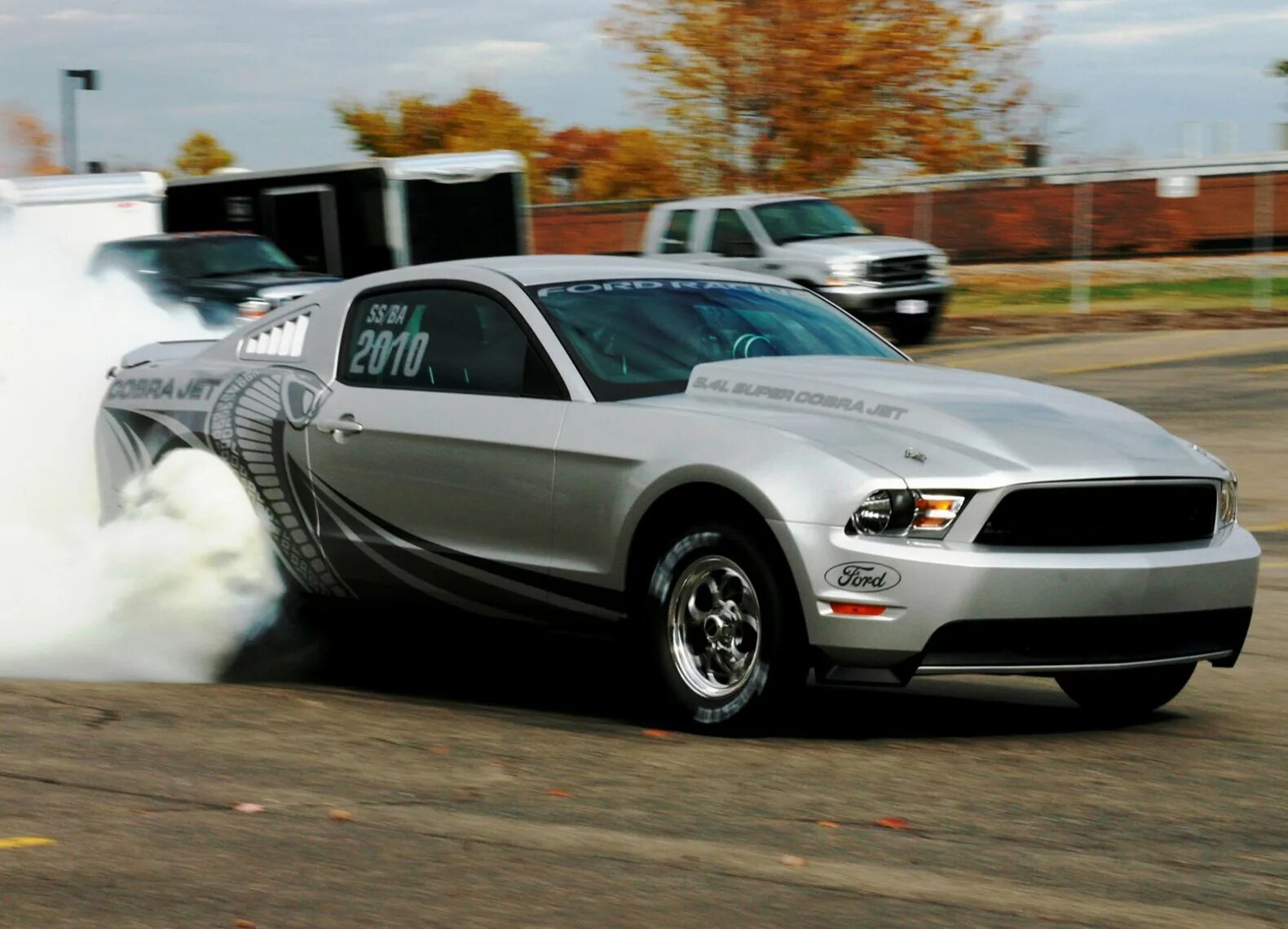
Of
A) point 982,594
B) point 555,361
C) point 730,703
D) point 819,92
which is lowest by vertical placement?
point 730,703

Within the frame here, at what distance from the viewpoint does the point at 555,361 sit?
7.28 meters

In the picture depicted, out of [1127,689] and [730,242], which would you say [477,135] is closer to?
[730,242]

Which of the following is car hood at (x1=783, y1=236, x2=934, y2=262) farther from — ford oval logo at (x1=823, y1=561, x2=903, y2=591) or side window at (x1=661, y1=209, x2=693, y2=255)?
ford oval logo at (x1=823, y1=561, x2=903, y2=591)

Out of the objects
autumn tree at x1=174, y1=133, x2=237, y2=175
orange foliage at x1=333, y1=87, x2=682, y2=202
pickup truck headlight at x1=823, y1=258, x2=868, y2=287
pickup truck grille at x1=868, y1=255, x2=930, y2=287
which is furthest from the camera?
autumn tree at x1=174, y1=133, x2=237, y2=175

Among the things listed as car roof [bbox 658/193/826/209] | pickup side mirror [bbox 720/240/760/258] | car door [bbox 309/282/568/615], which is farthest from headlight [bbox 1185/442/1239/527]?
car roof [bbox 658/193/826/209]

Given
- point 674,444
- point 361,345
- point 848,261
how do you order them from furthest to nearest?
point 848,261, point 361,345, point 674,444

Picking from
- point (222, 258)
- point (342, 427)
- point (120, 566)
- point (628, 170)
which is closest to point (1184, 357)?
point (222, 258)

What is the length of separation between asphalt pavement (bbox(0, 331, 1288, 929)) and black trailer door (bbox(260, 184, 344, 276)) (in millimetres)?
17106

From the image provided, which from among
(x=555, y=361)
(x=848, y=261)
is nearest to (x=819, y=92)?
(x=848, y=261)

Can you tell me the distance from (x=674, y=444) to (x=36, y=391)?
15.8ft

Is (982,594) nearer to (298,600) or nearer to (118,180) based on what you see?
(298,600)

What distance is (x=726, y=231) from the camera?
23.7 m

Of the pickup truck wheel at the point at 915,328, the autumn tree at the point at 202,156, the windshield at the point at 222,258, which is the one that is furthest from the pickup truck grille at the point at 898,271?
the autumn tree at the point at 202,156

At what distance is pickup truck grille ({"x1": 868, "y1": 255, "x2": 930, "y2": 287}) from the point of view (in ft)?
76.7
